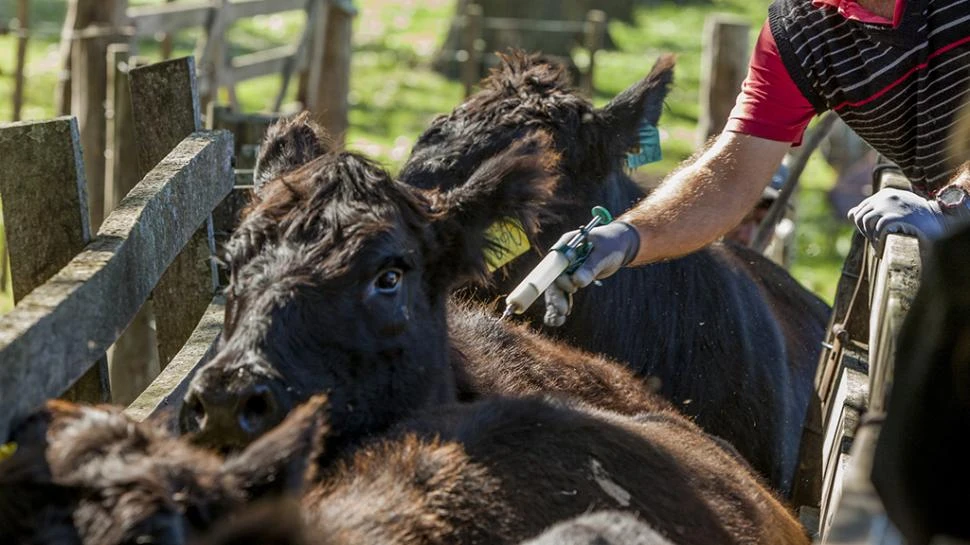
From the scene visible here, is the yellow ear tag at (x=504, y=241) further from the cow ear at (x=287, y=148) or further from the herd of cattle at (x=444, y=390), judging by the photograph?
the cow ear at (x=287, y=148)

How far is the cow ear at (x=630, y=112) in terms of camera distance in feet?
19.2

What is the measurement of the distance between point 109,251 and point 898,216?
2215 mm

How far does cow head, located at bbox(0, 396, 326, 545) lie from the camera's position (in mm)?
2305

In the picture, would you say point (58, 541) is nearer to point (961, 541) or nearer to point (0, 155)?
point (961, 541)

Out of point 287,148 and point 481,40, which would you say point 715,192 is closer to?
point 287,148

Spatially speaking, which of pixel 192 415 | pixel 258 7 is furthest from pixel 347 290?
pixel 258 7

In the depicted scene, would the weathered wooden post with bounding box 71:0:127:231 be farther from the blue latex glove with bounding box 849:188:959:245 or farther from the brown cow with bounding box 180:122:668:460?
the blue latex glove with bounding box 849:188:959:245

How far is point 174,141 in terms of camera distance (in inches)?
206

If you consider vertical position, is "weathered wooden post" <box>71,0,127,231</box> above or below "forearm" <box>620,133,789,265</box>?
below

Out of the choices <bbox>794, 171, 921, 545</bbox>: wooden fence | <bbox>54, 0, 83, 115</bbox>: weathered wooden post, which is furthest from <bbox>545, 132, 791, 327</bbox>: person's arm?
<bbox>54, 0, 83, 115</bbox>: weathered wooden post

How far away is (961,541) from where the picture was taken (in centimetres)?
231

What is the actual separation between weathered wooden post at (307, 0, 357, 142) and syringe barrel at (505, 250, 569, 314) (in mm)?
7961

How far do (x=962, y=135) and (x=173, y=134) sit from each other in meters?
3.28

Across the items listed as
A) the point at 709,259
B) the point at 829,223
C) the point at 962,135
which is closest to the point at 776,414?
the point at 709,259
